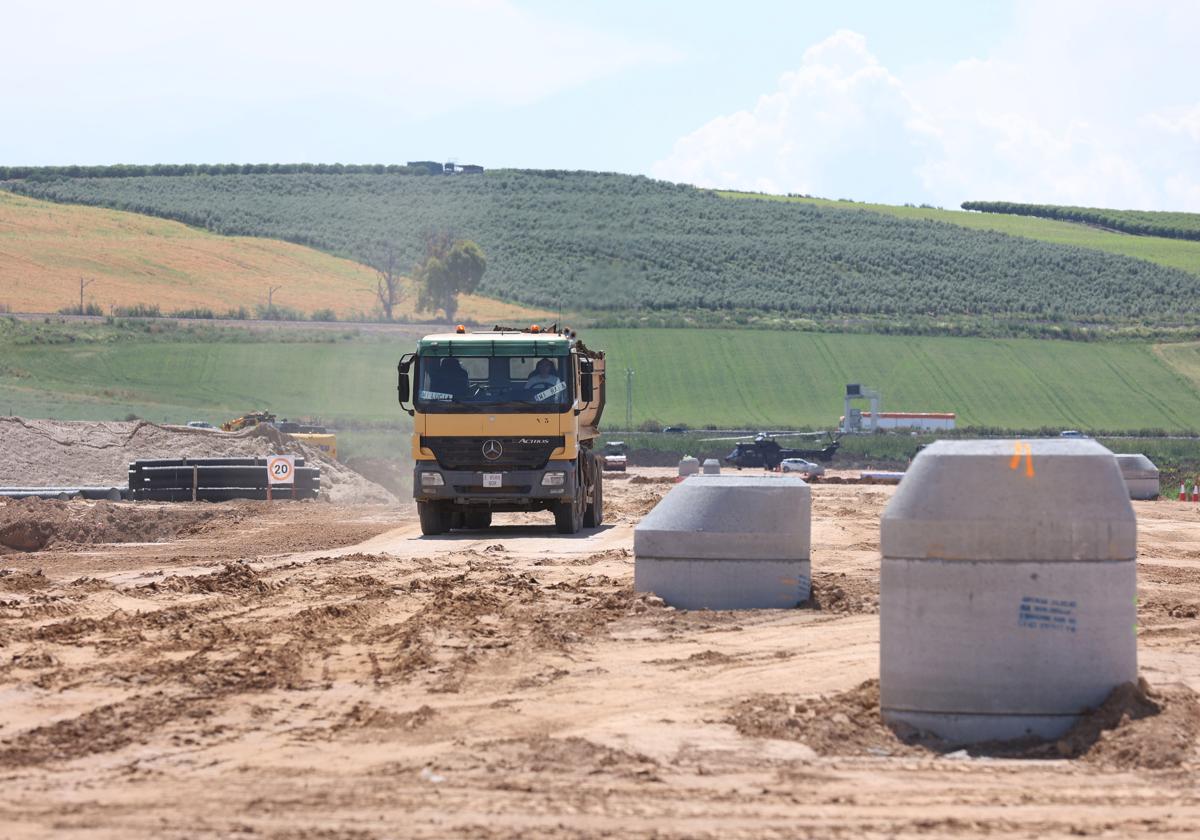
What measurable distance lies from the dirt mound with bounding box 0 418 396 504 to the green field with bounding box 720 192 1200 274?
90650mm

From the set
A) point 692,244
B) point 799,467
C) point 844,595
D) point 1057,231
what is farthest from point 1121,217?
point 844,595

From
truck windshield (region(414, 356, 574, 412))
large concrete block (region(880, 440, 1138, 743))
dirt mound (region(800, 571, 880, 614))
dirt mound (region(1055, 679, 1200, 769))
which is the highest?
truck windshield (region(414, 356, 574, 412))

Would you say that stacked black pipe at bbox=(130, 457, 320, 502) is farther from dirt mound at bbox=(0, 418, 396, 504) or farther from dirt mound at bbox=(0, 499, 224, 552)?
dirt mound at bbox=(0, 499, 224, 552)

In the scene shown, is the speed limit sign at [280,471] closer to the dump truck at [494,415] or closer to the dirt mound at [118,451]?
the dirt mound at [118,451]

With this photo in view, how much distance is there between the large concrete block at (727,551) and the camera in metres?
15.1

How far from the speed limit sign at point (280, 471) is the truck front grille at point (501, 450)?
13031 millimetres

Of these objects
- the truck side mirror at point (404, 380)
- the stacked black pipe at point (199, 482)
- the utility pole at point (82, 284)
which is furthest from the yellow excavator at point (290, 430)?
the utility pole at point (82, 284)

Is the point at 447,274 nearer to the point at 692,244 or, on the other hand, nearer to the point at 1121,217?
the point at 692,244

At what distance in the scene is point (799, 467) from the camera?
6012cm

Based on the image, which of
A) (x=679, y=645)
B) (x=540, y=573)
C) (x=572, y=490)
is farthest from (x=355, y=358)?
(x=679, y=645)

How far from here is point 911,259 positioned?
123312 mm

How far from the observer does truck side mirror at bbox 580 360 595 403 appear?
85.1 ft

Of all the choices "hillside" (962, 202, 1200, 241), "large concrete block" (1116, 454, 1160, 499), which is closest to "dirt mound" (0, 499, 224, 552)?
"large concrete block" (1116, 454, 1160, 499)

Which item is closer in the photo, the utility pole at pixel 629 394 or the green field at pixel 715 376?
the green field at pixel 715 376
